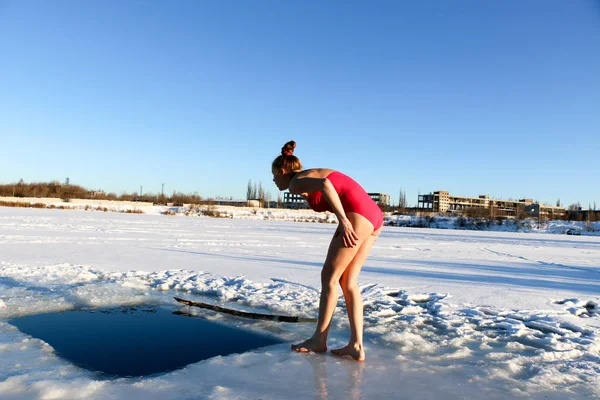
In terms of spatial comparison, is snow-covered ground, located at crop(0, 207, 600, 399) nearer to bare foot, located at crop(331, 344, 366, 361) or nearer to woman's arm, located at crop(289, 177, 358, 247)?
bare foot, located at crop(331, 344, 366, 361)

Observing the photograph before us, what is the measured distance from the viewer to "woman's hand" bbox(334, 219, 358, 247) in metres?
2.33

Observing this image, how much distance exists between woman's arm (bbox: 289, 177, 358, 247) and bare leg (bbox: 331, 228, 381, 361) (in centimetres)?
15

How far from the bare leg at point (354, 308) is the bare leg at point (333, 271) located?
0.04 meters

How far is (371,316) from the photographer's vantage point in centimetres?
347

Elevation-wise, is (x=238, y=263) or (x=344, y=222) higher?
(x=344, y=222)

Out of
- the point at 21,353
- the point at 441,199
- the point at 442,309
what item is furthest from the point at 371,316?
the point at 441,199

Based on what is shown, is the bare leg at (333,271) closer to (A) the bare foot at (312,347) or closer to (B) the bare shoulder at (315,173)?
(A) the bare foot at (312,347)

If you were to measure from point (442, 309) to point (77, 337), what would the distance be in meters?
Answer: 2.78

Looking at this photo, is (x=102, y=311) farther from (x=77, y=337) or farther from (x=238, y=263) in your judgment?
(x=238, y=263)

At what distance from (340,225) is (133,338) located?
1.47 m

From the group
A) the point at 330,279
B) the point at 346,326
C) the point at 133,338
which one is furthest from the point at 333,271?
the point at 133,338

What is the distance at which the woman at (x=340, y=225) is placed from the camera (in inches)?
91.7

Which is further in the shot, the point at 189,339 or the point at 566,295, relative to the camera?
the point at 566,295

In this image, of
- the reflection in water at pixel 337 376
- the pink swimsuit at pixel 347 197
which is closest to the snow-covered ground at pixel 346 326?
the reflection in water at pixel 337 376
